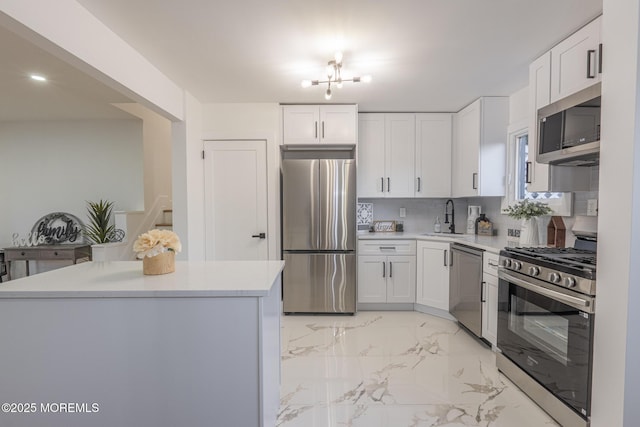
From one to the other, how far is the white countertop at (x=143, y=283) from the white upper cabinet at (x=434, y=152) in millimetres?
2625

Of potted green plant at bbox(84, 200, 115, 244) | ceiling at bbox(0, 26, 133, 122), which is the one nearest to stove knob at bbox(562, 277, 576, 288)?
ceiling at bbox(0, 26, 133, 122)

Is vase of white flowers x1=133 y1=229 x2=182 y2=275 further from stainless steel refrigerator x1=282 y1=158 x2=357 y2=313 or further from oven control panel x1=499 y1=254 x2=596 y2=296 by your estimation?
oven control panel x1=499 y1=254 x2=596 y2=296

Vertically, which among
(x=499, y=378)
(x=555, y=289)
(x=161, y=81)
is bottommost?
(x=499, y=378)

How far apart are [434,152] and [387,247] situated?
1311 mm

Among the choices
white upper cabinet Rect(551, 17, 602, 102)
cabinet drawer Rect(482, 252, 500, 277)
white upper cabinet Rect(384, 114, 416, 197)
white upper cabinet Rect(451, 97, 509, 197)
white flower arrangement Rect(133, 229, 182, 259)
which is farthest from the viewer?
white upper cabinet Rect(384, 114, 416, 197)

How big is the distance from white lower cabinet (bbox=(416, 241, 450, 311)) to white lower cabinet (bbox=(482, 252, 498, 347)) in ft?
1.96

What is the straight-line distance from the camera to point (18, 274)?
4.51 metres

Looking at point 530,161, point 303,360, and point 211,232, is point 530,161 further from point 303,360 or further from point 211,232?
point 211,232

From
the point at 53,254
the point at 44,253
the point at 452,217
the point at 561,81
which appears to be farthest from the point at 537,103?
the point at 44,253

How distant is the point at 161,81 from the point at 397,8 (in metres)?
1.99

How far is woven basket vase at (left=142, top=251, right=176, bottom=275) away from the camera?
1.57 m

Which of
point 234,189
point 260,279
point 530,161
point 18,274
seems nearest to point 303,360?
point 260,279

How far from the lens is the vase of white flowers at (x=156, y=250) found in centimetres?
152

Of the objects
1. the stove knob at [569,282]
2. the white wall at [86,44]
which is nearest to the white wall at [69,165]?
the white wall at [86,44]
